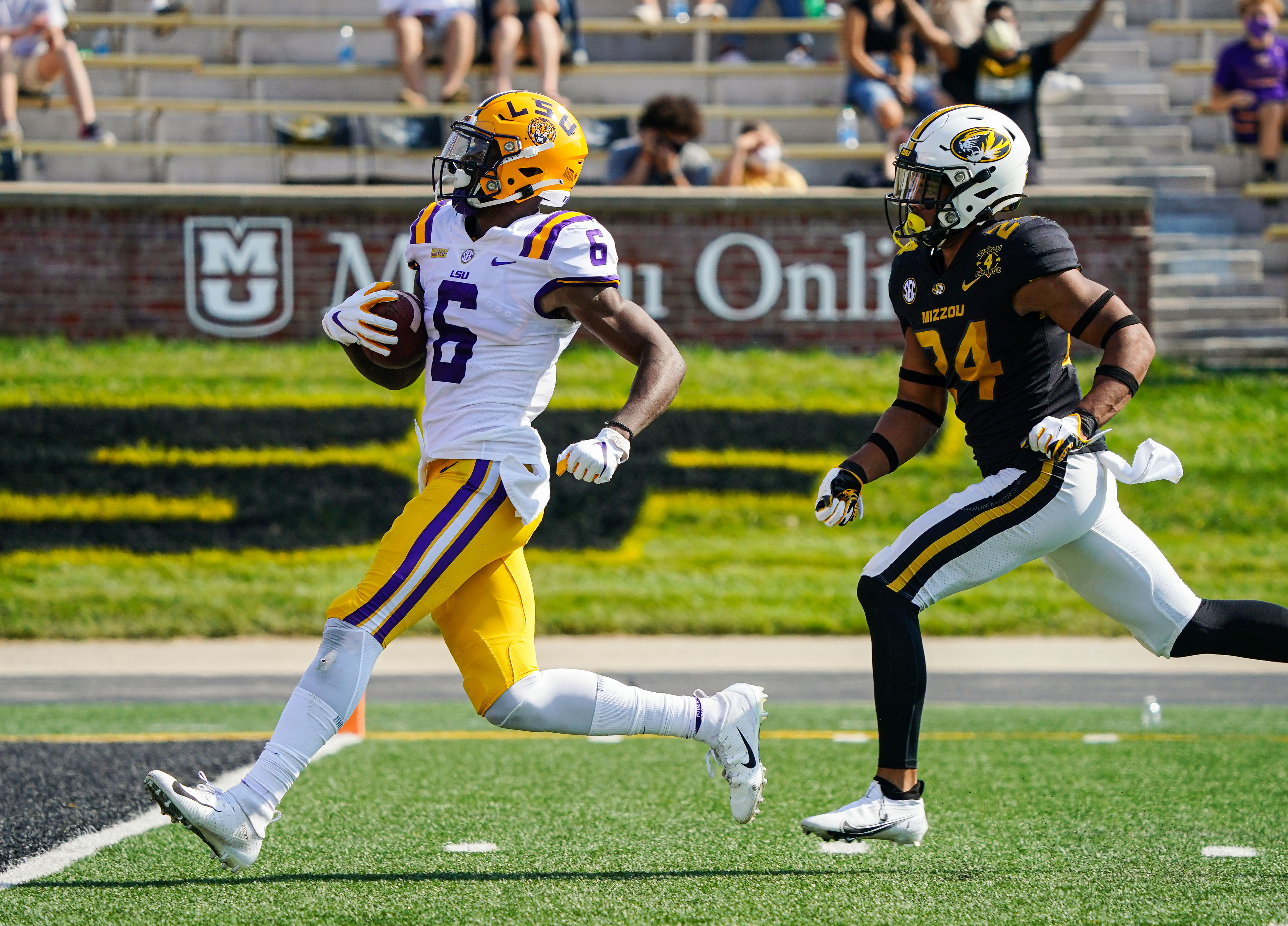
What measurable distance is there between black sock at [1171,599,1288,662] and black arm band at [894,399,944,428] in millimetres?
816

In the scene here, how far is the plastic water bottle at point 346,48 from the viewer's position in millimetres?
12016

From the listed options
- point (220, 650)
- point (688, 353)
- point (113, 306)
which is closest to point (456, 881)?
point (220, 650)

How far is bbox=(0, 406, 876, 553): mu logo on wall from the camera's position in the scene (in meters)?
9.52

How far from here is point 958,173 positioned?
3.72m

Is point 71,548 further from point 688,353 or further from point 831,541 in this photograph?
point 831,541

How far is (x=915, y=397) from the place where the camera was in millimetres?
3951

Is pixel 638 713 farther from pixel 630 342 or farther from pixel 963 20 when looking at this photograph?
pixel 963 20

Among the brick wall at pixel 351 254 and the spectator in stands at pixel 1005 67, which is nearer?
the brick wall at pixel 351 254

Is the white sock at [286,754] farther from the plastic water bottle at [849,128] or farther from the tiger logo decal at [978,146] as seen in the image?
the plastic water bottle at [849,128]

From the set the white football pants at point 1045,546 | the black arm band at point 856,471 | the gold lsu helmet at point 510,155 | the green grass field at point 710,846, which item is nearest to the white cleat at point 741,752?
the green grass field at point 710,846

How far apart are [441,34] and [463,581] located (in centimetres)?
871

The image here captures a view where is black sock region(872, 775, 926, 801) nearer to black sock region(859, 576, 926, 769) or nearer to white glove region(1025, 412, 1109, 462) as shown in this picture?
black sock region(859, 576, 926, 769)

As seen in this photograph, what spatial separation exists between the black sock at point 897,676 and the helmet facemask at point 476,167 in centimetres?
134

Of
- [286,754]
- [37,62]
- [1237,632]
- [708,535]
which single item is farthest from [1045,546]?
[37,62]
